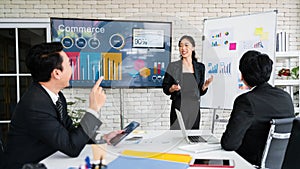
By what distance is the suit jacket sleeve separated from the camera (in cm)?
190

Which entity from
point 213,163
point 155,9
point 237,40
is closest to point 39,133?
point 213,163

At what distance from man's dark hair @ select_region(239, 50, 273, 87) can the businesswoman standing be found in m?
0.38

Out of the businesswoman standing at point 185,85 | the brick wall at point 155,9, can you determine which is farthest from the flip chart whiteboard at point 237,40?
the businesswoman standing at point 185,85

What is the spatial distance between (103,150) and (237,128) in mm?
748

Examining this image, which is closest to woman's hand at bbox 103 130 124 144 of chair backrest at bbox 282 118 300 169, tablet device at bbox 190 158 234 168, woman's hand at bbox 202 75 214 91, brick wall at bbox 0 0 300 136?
tablet device at bbox 190 158 234 168

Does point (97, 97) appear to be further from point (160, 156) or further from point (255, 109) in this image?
point (255, 109)

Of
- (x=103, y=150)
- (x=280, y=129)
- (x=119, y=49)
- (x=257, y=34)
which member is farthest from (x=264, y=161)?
(x=257, y=34)

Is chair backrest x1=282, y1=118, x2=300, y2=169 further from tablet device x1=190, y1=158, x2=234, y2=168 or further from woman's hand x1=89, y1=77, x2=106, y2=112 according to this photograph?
woman's hand x1=89, y1=77, x2=106, y2=112

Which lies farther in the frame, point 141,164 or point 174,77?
point 174,77

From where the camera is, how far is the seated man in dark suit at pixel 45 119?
1.65m

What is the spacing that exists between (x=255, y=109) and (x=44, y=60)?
123 cm

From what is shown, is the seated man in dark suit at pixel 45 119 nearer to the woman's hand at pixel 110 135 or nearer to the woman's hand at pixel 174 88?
the woman's hand at pixel 110 135

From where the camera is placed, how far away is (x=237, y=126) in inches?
75.7

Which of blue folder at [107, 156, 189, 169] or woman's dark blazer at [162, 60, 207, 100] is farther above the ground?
woman's dark blazer at [162, 60, 207, 100]
